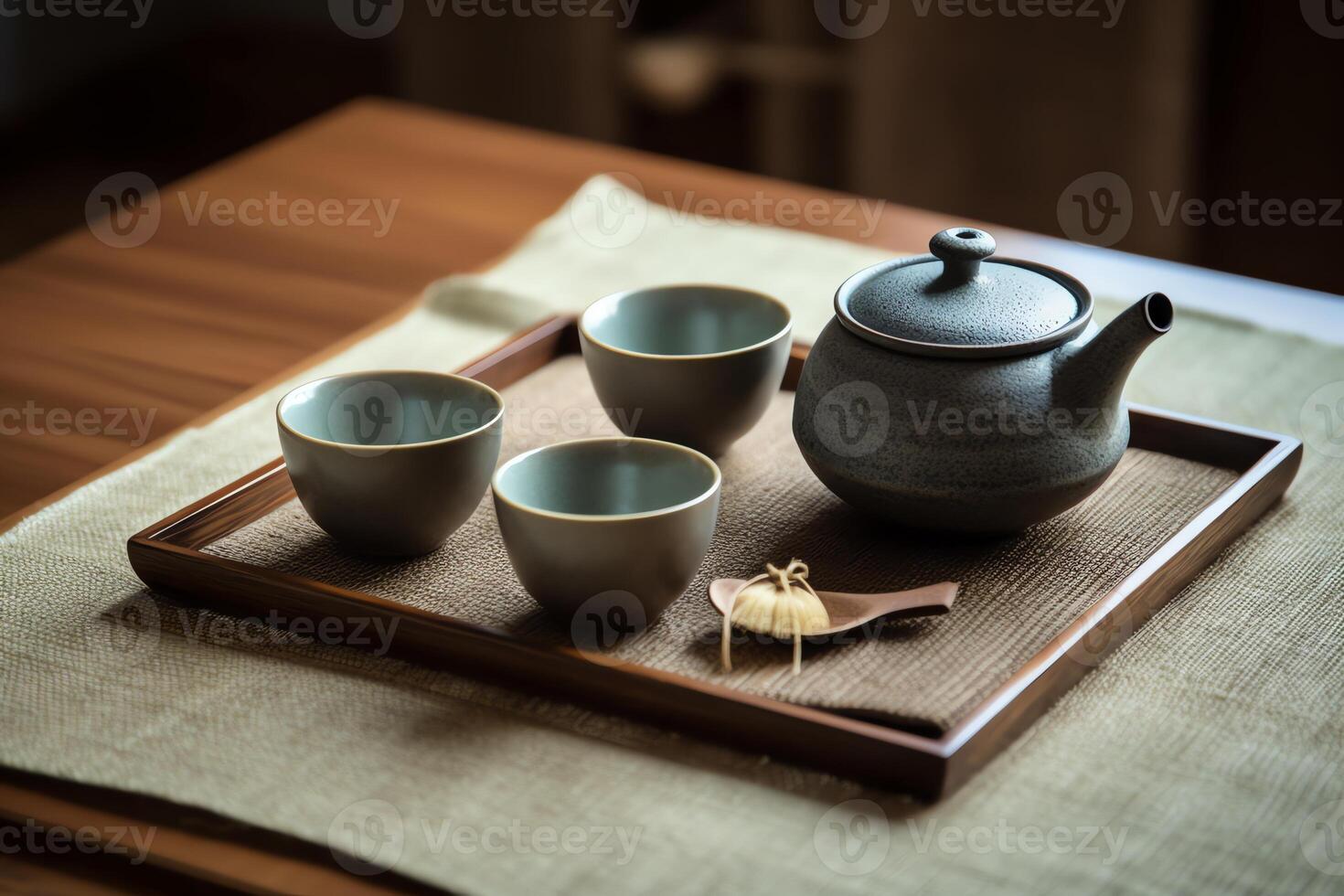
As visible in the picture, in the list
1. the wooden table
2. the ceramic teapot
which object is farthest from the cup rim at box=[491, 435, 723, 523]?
the wooden table

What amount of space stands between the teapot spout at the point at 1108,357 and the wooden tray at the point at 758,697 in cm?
10

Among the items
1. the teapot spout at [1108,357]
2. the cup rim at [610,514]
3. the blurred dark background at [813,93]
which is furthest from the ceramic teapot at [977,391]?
the blurred dark background at [813,93]

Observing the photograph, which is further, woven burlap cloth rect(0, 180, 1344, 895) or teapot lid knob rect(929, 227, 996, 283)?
teapot lid knob rect(929, 227, 996, 283)

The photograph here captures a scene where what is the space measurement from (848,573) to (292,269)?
0.72 metres

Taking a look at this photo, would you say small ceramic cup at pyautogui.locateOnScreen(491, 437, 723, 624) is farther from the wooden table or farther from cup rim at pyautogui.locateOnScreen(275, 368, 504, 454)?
the wooden table

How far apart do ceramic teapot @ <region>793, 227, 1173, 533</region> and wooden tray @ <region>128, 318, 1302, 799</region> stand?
8 cm

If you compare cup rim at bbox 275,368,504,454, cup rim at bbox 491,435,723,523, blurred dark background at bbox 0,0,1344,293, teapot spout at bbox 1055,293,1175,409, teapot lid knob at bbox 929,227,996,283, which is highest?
teapot lid knob at bbox 929,227,996,283

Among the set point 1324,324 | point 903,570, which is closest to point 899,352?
point 903,570

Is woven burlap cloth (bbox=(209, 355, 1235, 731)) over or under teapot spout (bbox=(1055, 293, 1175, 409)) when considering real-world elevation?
under

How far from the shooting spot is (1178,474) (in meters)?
0.93

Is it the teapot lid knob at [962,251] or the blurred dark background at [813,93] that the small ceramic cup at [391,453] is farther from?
the blurred dark background at [813,93]

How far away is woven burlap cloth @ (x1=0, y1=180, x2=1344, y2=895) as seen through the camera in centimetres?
61

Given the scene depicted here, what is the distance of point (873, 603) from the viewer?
0.76 metres

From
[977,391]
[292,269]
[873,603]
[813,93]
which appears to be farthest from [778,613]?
[813,93]
